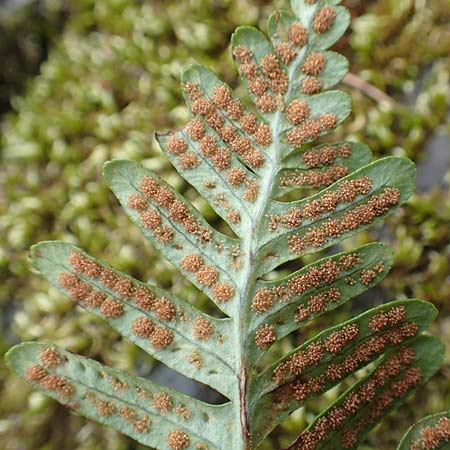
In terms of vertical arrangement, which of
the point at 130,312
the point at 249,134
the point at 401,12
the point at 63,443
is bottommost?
the point at 63,443

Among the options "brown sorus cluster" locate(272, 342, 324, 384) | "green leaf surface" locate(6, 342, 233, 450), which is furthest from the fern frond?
"green leaf surface" locate(6, 342, 233, 450)

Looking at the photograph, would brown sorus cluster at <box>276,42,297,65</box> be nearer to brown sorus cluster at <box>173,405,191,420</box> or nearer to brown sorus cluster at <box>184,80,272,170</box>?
brown sorus cluster at <box>184,80,272,170</box>

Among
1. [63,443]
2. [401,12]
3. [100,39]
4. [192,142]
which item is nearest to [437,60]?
[401,12]

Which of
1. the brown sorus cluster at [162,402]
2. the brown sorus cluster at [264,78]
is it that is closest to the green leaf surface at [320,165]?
the brown sorus cluster at [264,78]

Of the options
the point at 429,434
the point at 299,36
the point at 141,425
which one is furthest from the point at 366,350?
the point at 299,36

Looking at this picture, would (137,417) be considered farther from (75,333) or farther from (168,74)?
(168,74)

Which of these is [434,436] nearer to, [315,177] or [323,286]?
[323,286]
